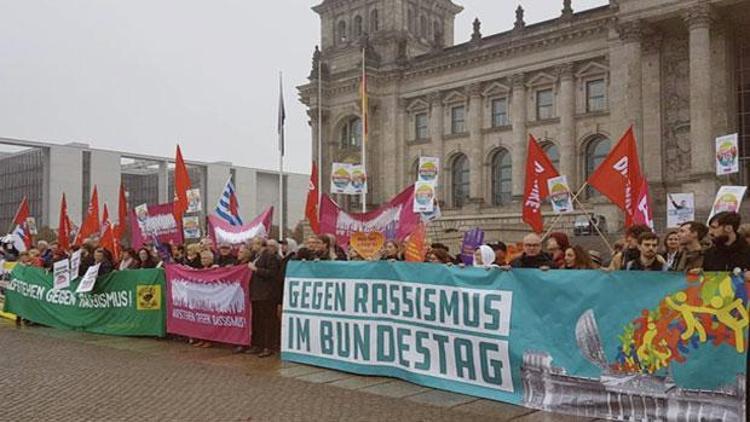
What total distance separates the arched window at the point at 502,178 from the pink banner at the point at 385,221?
42.6m

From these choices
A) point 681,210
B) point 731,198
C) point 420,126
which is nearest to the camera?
point 731,198

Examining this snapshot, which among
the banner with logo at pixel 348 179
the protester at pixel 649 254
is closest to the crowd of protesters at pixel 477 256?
the protester at pixel 649 254

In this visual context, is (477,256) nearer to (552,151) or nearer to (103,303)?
(103,303)

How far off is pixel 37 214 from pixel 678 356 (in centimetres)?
10903

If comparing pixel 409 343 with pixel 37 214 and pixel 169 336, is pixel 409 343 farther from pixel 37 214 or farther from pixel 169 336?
pixel 37 214

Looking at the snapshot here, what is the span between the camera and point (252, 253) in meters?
11.8

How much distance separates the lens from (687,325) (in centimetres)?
627

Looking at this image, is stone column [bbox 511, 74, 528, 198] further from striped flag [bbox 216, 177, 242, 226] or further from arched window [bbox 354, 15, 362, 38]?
striped flag [bbox 216, 177, 242, 226]

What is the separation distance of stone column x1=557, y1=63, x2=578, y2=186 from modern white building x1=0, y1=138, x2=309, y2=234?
5053cm

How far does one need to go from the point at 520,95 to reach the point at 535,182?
1563 inches

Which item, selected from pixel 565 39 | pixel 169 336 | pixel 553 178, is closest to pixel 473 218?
pixel 565 39

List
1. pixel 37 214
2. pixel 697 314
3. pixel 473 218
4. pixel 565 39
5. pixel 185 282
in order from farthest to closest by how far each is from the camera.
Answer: pixel 37 214
pixel 473 218
pixel 565 39
pixel 185 282
pixel 697 314

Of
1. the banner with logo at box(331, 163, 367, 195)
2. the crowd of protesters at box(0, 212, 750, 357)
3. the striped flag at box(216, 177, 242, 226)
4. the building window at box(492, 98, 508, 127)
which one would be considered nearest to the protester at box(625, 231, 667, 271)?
the crowd of protesters at box(0, 212, 750, 357)

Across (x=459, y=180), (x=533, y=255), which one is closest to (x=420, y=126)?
(x=459, y=180)
